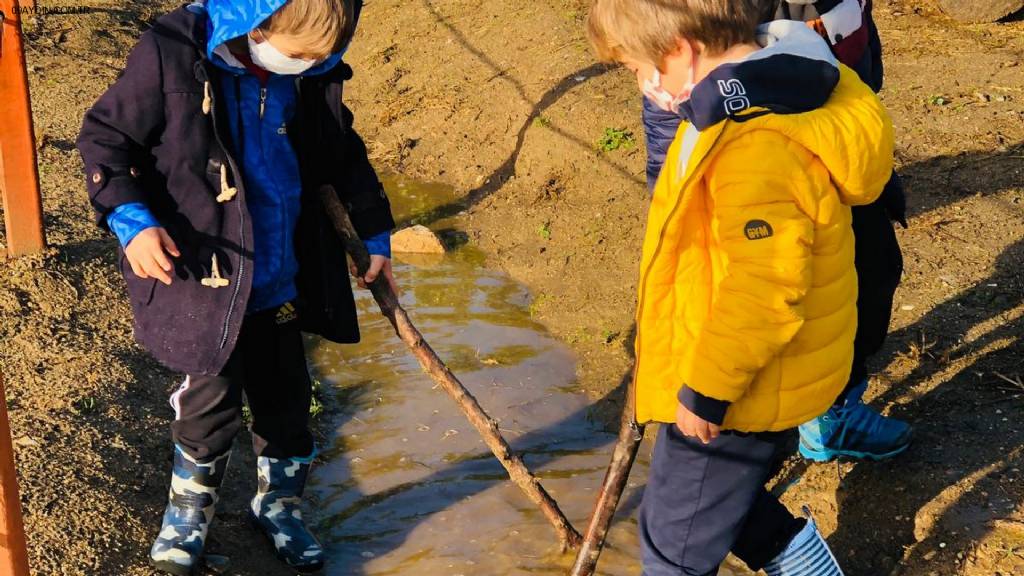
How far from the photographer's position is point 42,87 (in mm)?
7164

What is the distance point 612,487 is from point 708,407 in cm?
75

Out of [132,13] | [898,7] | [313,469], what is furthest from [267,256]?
[132,13]

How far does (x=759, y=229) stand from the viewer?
88.5 inches

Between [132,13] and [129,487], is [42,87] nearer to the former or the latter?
[132,13]

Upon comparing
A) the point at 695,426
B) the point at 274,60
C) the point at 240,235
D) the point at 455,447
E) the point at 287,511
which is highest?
the point at 274,60

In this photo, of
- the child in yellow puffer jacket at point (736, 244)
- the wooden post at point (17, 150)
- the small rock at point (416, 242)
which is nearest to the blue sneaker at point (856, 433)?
the child in yellow puffer jacket at point (736, 244)

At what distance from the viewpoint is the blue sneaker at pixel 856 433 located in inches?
141

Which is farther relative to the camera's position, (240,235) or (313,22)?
(240,235)

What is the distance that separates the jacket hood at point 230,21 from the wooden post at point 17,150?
210 cm

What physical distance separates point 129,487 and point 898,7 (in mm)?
6573

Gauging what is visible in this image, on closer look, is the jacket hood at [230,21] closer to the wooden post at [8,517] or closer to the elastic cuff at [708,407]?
the wooden post at [8,517]

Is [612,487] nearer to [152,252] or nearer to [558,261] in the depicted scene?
[152,252]

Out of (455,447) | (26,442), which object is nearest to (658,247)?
(455,447)

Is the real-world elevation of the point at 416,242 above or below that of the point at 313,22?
below
